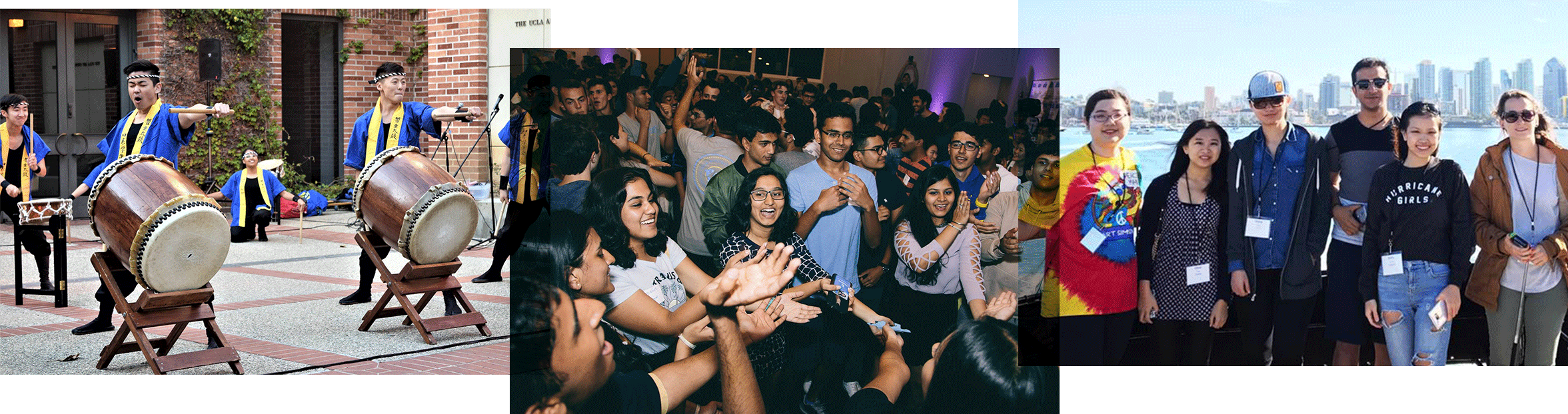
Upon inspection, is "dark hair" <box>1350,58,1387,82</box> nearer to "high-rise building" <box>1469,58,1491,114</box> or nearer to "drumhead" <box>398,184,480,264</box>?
"high-rise building" <box>1469,58,1491,114</box>

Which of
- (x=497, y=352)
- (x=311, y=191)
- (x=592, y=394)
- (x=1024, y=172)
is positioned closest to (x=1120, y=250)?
(x=1024, y=172)

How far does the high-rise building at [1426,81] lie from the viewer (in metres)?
5.26

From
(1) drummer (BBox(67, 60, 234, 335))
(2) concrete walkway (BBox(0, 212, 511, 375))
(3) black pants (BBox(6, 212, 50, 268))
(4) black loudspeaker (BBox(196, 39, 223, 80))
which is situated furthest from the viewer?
(4) black loudspeaker (BBox(196, 39, 223, 80))

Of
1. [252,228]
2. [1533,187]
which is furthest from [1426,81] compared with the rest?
[252,228]

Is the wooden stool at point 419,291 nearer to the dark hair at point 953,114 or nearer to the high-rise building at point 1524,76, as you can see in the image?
the dark hair at point 953,114

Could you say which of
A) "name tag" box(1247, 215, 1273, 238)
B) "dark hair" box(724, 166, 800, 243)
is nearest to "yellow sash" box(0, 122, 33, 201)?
"dark hair" box(724, 166, 800, 243)

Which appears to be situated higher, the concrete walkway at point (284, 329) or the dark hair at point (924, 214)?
the dark hair at point (924, 214)

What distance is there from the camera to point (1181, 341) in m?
5.33

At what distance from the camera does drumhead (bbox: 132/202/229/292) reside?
5.18 meters

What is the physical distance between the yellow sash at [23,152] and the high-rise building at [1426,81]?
7.60 meters

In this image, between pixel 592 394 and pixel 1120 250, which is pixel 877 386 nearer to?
pixel 592 394

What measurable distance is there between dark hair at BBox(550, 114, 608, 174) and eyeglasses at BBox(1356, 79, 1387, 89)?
10.5ft

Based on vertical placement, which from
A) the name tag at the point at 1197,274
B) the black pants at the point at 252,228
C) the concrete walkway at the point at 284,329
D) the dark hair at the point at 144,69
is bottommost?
the concrete walkway at the point at 284,329

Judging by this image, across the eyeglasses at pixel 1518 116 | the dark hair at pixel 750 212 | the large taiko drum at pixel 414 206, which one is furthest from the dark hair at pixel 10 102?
the eyeglasses at pixel 1518 116
